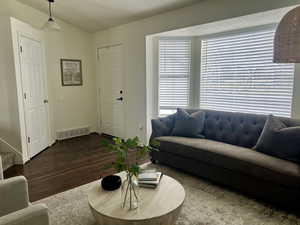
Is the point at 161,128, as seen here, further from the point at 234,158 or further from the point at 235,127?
the point at 234,158

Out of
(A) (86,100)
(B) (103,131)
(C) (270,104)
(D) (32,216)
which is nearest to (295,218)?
(C) (270,104)

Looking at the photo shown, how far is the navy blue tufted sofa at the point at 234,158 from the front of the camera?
2.31 metres

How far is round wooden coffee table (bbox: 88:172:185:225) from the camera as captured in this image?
1.67 meters

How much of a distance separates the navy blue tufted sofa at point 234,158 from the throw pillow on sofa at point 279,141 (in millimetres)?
85

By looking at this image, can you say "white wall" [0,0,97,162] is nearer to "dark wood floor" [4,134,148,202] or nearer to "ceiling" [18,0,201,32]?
"ceiling" [18,0,201,32]

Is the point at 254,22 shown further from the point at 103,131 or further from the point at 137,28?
the point at 103,131

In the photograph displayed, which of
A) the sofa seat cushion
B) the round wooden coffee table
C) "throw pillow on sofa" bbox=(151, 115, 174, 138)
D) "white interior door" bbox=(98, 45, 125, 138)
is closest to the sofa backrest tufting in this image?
the sofa seat cushion

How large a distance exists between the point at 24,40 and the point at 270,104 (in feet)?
13.7

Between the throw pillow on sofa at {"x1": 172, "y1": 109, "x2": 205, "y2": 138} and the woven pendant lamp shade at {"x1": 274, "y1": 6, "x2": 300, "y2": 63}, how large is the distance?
1691 mm

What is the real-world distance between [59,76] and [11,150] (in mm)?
1936

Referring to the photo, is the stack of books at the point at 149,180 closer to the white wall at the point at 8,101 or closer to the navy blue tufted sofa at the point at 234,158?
the navy blue tufted sofa at the point at 234,158

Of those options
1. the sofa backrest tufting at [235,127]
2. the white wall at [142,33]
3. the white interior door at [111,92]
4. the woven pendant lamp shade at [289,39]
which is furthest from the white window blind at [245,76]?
the white interior door at [111,92]

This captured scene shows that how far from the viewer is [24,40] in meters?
3.87

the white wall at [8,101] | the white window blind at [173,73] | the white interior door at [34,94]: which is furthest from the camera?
the white window blind at [173,73]
